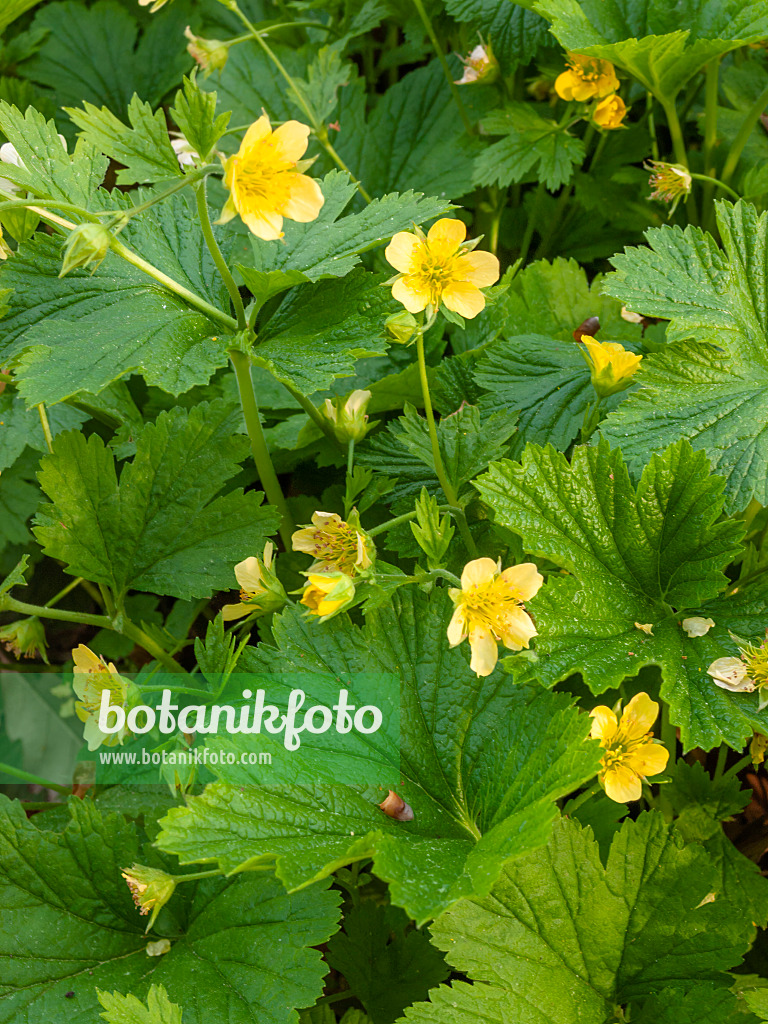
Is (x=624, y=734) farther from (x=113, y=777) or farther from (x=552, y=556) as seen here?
(x=113, y=777)

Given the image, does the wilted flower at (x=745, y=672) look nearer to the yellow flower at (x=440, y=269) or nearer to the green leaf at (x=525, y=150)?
the yellow flower at (x=440, y=269)

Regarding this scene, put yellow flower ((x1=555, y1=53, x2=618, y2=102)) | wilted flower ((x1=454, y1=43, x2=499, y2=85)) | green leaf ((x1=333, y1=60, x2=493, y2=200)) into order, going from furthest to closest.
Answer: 1. green leaf ((x1=333, y1=60, x2=493, y2=200))
2. wilted flower ((x1=454, y1=43, x2=499, y2=85))
3. yellow flower ((x1=555, y1=53, x2=618, y2=102))

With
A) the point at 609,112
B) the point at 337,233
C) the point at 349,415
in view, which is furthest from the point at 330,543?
the point at 609,112

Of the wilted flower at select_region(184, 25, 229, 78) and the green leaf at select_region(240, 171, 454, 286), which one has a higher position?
the wilted flower at select_region(184, 25, 229, 78)

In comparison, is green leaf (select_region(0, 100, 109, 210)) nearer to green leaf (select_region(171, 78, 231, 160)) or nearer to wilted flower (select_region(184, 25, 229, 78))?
green leaf (select_region(171, 78, 231, 160))

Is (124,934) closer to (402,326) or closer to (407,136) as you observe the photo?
(402,326)

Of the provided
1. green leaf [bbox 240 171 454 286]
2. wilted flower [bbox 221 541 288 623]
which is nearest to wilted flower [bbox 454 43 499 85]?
green leaf [bbox 240 171 454 286]

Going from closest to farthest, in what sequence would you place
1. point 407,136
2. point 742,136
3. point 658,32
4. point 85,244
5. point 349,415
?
A: point 85,244
point 349,415
point 658,32
point 742,136
point 407,136

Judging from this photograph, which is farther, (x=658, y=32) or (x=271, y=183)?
(x=658, y=32)

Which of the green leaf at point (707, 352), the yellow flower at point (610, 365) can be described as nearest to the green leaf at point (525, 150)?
the green leaf at point (707, 352)
